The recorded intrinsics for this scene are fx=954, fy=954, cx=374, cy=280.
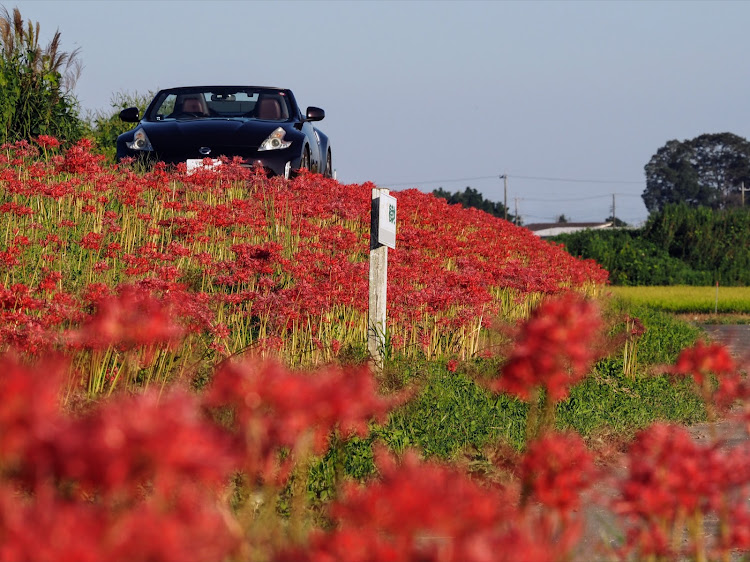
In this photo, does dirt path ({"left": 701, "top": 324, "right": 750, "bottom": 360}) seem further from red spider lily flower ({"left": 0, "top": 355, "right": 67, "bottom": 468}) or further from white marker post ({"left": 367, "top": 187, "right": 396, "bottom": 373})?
red spider lily flower ({"left": 0, "top": 355, "right": 67, "bottom": 468})

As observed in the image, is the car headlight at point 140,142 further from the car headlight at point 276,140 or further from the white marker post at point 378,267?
the white marker post at point 378,267

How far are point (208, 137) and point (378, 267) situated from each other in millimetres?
5890

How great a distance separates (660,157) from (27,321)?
10360 cm

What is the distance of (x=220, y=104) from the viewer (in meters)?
16.6

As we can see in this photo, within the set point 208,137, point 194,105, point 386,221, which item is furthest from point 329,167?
point 386,221

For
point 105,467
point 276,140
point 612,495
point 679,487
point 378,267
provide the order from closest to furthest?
point 105,467 → point 679,487 → point 612,495 → point 378,267 → point 276,140

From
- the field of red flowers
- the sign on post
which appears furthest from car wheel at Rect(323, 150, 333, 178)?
the field of red flowers

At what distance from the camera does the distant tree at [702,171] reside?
100 meters

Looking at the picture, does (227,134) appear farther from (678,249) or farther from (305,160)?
(678,249)

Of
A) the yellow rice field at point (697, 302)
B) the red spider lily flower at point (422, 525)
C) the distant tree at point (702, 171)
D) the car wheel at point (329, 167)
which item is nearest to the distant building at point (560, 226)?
the distant tree at point (702, 171)

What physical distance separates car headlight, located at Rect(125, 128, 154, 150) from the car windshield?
2.33 ft

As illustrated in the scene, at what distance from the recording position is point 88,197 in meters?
12.9

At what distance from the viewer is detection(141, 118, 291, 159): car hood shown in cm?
1398

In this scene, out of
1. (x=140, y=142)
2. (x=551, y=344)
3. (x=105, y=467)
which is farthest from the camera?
(x=140, y=142)
